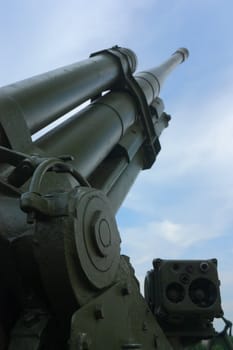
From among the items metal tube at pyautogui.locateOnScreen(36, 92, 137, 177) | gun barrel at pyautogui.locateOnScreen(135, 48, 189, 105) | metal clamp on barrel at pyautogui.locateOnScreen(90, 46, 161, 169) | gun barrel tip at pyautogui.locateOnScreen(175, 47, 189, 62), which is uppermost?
gun barrel tip at pyautogui.locateOnScreen(175, 47, 189, 62)

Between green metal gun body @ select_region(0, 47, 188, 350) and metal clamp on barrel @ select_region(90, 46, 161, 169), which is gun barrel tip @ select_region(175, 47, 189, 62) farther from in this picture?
green metal gun body @ select_region(0, 47, 188, 350)

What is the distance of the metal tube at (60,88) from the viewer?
10.9ft

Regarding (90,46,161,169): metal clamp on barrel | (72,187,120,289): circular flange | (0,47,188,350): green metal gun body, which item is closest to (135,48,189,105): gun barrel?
(90,46,161,169): metal clamp on barrel

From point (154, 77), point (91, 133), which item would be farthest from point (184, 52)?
point (91, 133)

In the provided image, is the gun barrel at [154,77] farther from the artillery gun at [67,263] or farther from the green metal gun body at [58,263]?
the green metal gun body at [58,263]

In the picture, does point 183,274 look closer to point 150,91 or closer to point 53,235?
point 53,235

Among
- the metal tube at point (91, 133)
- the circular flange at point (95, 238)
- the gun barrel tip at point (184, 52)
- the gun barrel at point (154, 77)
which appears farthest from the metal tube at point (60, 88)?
the gun barrel tip at point (184, 52)

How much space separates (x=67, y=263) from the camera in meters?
1.94

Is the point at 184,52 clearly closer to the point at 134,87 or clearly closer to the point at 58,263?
the point at 134,87

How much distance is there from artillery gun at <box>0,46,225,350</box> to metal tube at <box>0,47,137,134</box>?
0.04 feet

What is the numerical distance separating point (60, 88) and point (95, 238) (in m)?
1.97

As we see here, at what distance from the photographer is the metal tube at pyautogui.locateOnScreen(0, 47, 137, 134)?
332cm

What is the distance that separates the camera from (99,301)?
2.07m

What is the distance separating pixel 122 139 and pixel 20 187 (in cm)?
283
